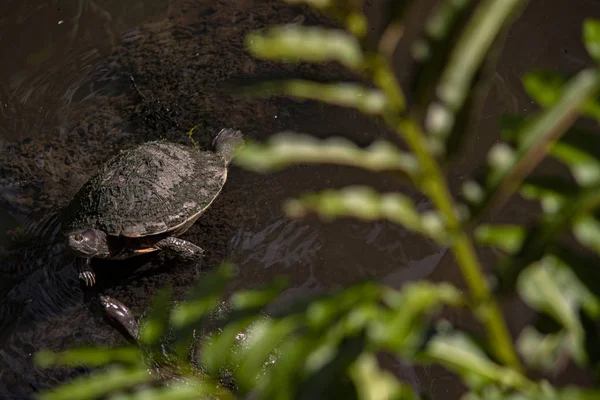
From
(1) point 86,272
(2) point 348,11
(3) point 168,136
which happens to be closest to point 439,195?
(2) point 348,11

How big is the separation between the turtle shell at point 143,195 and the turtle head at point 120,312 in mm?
402

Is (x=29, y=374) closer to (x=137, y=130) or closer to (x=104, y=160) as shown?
(x=104, y=160)

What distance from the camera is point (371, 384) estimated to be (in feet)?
2.83

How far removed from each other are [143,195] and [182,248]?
0.39m

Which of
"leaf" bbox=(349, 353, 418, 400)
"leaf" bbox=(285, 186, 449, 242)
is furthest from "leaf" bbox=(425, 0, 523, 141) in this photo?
"leaf" bbox=(349, 353, 418, 400)

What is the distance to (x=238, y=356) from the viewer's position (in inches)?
42.9

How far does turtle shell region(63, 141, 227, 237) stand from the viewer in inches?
140

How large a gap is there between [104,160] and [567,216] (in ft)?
12.4

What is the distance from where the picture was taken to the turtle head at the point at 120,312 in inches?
127

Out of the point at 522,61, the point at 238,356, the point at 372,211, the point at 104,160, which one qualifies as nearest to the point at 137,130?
the point at 104,160

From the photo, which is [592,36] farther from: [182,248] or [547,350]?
[182,248]

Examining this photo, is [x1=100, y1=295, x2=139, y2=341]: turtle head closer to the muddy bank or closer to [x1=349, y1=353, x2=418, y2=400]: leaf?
the muddy bank

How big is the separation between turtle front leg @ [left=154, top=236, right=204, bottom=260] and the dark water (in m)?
0.09

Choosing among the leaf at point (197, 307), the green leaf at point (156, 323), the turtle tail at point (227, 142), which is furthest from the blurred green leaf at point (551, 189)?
the turtle tail at point (227, 142)
